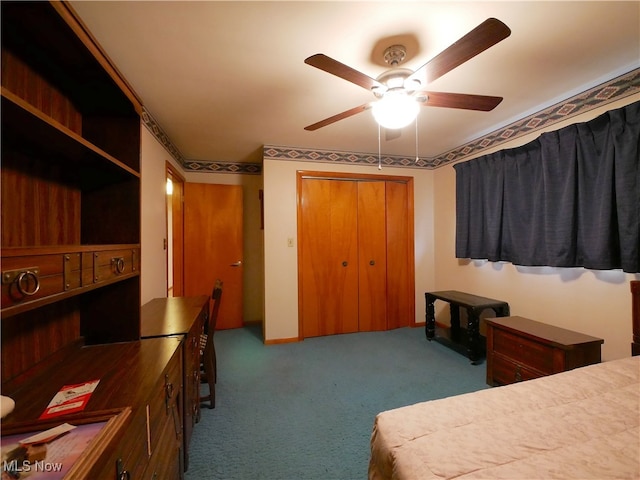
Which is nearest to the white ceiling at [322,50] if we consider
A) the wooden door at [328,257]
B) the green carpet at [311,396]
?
the wooden door at [328,257]

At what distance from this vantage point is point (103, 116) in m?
1.34

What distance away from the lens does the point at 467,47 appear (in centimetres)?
109

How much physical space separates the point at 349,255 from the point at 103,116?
2.72m

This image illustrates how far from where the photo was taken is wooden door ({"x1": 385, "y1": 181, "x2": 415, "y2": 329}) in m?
3.64

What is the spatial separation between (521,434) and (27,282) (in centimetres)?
154

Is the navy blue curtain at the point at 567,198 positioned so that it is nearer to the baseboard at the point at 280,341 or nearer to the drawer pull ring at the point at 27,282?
the baseboard at the point at 280,341

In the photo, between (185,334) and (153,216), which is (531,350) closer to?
(185,334)

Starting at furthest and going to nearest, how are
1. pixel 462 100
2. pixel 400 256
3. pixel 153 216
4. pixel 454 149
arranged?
pixel 400 256 → pixel 454 149 → pixel 153 216 → pixel 462 100

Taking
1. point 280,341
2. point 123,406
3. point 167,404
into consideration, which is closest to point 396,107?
point 123,406

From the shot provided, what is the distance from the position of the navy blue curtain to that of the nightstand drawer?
715mm

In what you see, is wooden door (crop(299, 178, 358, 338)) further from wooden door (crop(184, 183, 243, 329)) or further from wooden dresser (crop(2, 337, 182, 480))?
wooden dresser (crop(2, 337, 182, 480))

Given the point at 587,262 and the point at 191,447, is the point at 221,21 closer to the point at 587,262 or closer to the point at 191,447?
the point at 191,447

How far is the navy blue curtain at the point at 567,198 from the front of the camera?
1.79 meters

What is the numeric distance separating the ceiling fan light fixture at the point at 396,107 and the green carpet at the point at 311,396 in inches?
75.3
